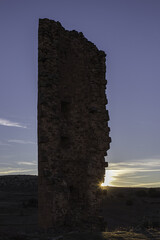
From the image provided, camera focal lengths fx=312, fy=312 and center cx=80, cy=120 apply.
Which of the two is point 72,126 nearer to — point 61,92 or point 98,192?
point 61,92

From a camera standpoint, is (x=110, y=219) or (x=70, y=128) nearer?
(x=70, y=128)

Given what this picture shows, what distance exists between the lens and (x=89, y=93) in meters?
12.1

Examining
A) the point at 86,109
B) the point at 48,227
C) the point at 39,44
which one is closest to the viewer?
the point at 48,227

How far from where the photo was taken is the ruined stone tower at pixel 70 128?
33.0 ft

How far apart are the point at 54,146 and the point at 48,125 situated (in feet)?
2.38

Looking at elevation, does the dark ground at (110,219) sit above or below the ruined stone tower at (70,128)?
below

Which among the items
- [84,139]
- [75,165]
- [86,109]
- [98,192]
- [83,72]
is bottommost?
[98,192]

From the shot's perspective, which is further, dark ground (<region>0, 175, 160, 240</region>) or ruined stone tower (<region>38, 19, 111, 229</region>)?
ruined stone tower (<region>38, 19, 111, 229</region>)

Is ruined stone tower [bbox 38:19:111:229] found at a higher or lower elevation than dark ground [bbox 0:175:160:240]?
higher

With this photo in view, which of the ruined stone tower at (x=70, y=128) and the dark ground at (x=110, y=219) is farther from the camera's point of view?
the ruined stone tower at (x=70, y=128)

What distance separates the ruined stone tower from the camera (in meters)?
10.1

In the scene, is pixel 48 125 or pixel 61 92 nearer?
pixel 48 125

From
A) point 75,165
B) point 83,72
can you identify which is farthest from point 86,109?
point 75,165

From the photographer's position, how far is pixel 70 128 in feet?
36.6
